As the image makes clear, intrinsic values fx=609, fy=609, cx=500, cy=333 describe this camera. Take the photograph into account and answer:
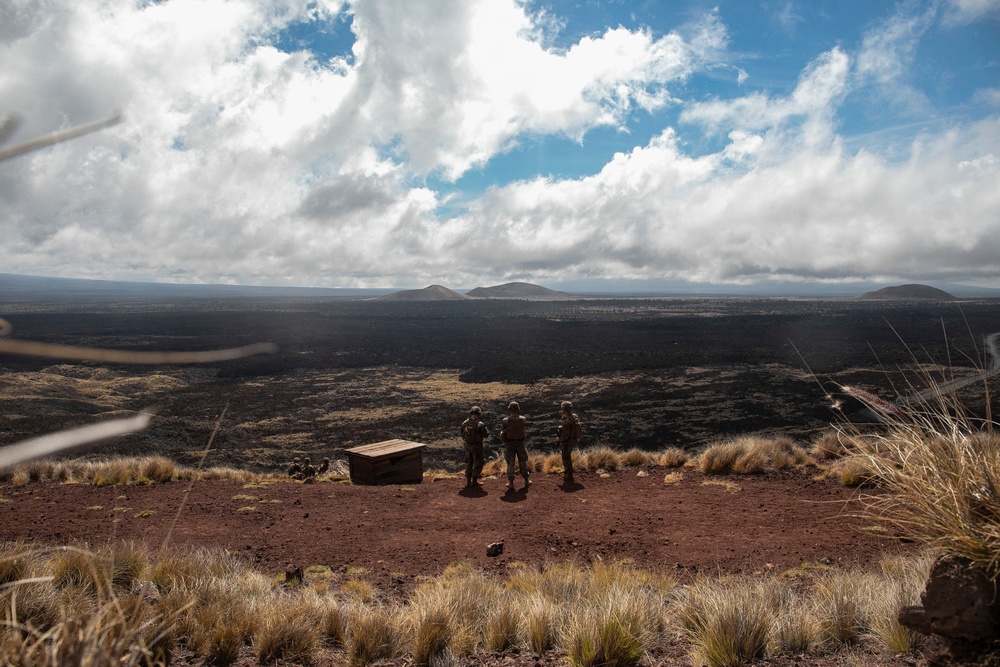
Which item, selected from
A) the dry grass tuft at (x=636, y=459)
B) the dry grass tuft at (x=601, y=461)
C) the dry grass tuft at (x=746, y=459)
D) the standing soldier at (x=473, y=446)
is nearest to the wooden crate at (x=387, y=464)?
the standing soldier at (x=473, y=446)

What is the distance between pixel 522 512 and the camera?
398 inches

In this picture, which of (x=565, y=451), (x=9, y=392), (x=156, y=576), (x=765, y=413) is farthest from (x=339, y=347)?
(x=156, y=576)

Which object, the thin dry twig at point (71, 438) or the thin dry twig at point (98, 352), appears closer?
the thin dry twig at point (98, 352)

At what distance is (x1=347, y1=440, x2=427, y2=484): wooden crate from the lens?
42.3ft

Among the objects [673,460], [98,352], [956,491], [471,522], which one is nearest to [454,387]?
[673,460]

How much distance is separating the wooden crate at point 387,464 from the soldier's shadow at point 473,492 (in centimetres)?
182

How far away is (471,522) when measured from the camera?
9492 mm

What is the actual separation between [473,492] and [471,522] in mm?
2183

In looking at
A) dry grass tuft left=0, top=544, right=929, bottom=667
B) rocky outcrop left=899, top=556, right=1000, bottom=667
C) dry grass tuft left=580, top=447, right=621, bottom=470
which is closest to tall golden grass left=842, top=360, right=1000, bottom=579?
rocky outcrop left=899, top=556, right=1000, bottom=667

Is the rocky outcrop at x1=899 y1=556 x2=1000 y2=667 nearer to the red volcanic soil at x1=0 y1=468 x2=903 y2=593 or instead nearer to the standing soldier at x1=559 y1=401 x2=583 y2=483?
the red volcanic soil at x1=0 y1=468 x2=903 y2=593

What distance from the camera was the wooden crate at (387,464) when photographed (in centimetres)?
1288

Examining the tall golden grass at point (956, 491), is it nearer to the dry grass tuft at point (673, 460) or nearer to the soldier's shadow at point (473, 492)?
the soldier's shadow at point (473, 492)

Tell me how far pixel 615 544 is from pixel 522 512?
2283mm

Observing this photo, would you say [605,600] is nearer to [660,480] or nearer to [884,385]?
[660,480]
